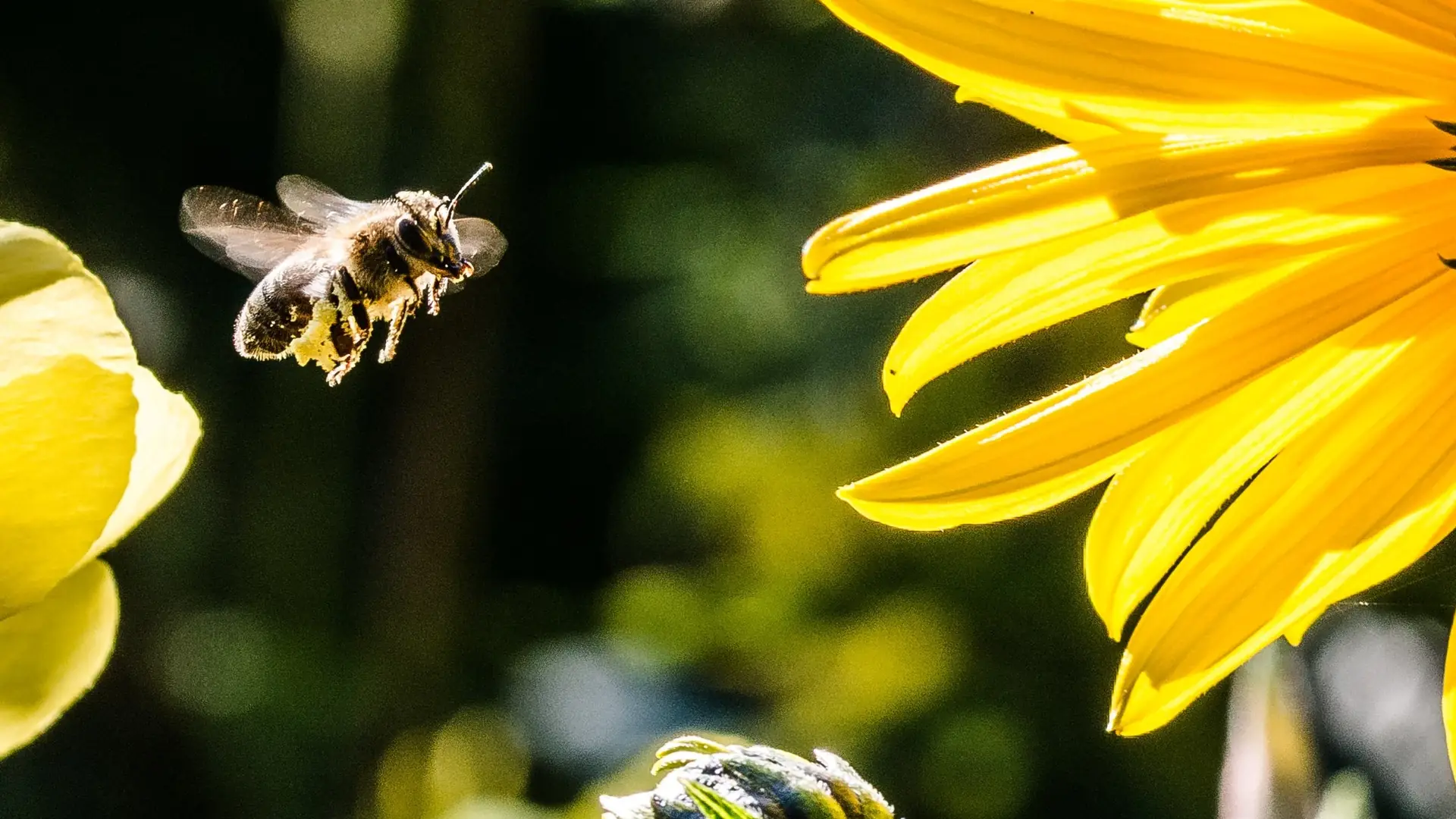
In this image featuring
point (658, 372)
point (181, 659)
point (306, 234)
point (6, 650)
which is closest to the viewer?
point (6, 650)

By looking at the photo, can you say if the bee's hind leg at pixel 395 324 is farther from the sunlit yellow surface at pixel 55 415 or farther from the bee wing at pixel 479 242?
the sunlit yellow surface at pixel 55 415

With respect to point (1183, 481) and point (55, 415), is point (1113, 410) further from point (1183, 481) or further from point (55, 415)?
point (55, 415)

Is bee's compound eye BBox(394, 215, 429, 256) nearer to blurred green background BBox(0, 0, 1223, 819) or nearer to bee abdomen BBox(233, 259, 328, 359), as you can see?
bee abdomen BBox(233, 259, 328, 359)

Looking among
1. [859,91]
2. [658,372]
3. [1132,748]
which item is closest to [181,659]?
[658,372]

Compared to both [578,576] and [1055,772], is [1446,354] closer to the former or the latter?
[1055,772]

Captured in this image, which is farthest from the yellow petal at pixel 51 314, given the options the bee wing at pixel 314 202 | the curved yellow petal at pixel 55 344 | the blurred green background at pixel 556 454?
the blurred green background at pixel 556 454

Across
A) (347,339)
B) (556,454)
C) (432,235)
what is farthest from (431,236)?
(556,454)
